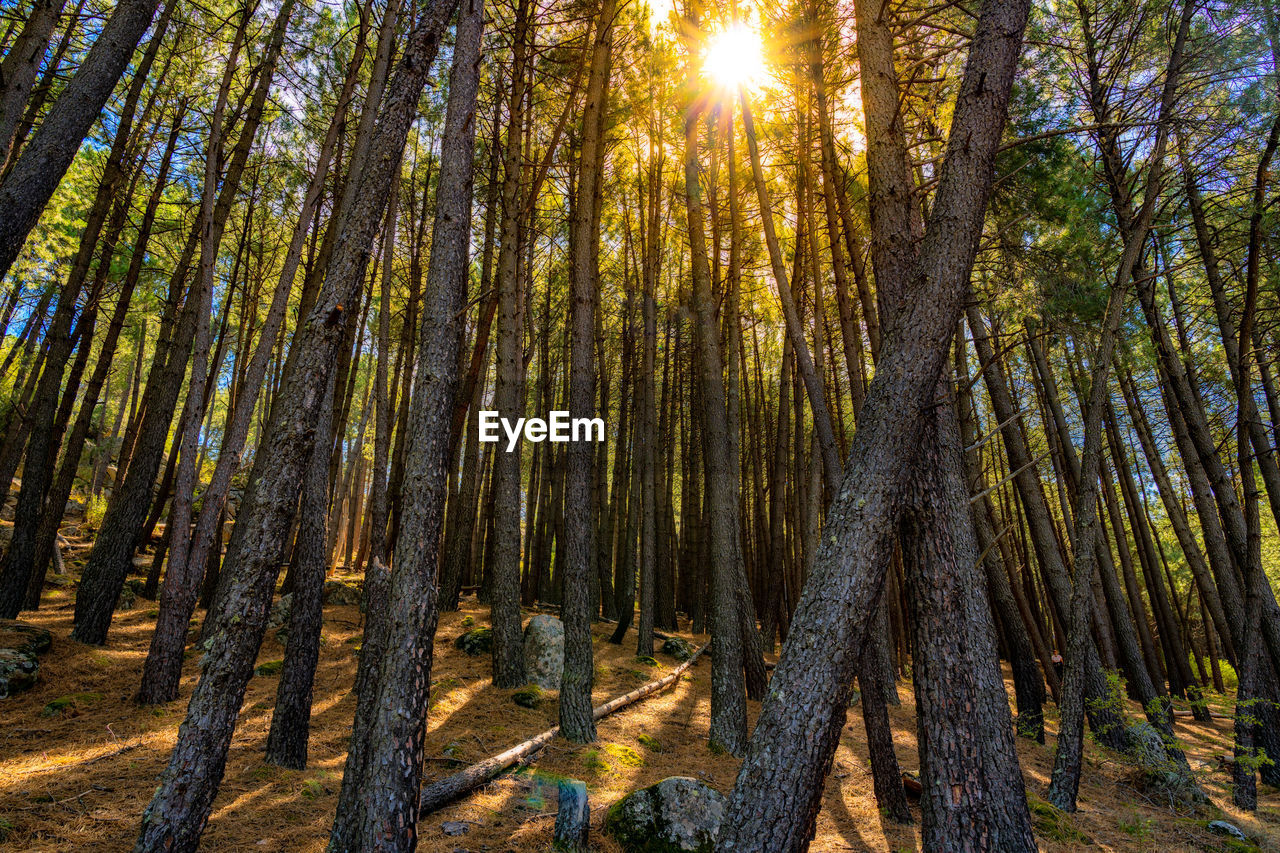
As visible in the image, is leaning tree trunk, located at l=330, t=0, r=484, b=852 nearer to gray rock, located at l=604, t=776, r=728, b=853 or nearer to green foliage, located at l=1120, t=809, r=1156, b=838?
gray rock, located at l=604, t=776, r=728, b=853

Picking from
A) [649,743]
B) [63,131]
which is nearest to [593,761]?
[649,743]

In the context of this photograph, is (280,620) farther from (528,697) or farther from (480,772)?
(480,772)

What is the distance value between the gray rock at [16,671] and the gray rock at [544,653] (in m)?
5.00

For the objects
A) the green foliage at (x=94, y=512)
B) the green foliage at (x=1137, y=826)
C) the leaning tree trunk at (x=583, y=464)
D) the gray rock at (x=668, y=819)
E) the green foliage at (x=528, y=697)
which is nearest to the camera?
the gray rock at (x=668, y=819)

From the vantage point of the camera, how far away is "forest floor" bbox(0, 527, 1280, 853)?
3.72 m

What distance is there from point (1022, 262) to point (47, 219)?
52.0 ft

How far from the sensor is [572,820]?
395 centimetres

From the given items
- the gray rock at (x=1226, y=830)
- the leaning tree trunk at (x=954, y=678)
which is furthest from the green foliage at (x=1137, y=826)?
the leaning tree trunk at (x=954, y=678)

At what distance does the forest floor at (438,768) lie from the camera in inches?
147

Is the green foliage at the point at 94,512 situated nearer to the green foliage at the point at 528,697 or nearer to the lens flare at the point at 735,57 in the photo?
the green foliage at the point at 528,697

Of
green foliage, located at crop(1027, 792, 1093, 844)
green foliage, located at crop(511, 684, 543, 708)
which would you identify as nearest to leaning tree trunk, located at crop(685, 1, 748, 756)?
green foliage, located at crop(511, 684, 543, 708)

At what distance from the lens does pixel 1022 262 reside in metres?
6.82

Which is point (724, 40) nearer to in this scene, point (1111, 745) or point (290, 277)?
point (290, 277)

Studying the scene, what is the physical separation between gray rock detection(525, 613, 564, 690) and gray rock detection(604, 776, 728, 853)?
356 cm
